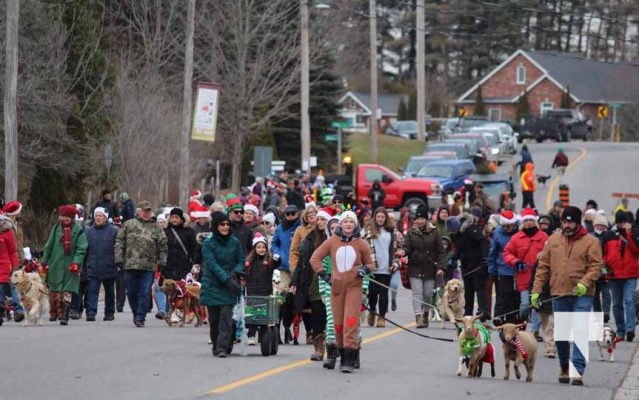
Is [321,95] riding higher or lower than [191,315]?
higher

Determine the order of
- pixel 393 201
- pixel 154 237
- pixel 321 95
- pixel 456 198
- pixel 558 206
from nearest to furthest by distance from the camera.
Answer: pixel 154 237 → pixel 558 206 → pixel 456 198 → pixel 393 201 → pixel 321 95

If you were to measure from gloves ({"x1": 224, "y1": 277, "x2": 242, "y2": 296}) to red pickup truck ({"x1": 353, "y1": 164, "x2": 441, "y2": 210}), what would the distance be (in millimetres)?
27600

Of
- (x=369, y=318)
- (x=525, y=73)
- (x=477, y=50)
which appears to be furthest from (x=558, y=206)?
(x=477, y=50)

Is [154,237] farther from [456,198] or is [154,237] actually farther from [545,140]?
[545,140]

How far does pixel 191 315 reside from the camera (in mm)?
21391

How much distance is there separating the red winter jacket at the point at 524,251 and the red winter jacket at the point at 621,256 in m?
0.99

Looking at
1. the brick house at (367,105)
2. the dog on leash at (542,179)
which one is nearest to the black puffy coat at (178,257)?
the dog on leash at (542,179)

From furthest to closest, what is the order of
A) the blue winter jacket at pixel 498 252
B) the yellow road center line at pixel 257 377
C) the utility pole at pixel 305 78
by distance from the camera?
the utility pole at pixel 305 78
the blue winter jacket at pixel 498 252
the yellow road center line at pixel 257 377

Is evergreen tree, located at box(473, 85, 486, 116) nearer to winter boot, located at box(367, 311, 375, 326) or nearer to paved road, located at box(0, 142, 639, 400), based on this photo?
winter boot, located at box(367, 311, 375, 326)

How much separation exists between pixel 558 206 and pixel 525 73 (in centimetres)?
8141

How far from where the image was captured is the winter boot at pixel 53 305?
2098cm

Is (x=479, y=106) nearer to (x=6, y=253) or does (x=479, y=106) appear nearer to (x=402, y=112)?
(x=402, y=112)

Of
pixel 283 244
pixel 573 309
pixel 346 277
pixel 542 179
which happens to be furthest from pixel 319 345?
pixel 542 179

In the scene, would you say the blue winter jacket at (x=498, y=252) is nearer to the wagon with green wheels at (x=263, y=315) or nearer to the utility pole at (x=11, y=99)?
the wagon with green wheels at (x=263, y=315)
